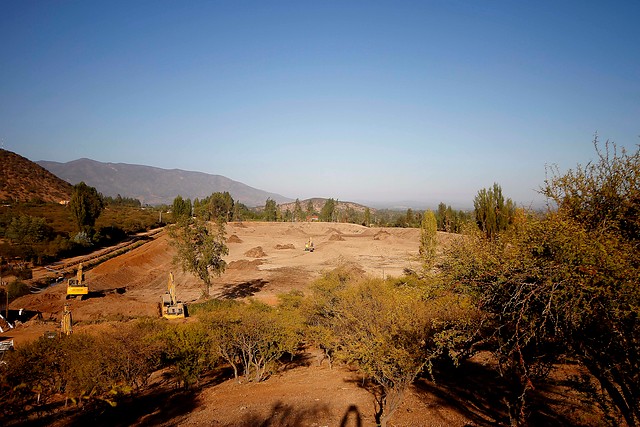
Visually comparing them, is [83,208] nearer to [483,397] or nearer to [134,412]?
[134,412]

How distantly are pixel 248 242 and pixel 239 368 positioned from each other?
56.7 meters

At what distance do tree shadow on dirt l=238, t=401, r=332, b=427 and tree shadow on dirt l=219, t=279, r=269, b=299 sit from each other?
23.5 metres

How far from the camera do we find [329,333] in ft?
58.9

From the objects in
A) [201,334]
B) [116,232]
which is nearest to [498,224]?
[201,334]

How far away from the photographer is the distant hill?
3760 inches

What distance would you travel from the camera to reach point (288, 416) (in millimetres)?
13633

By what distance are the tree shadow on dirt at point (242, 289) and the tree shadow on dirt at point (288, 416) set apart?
77.1 feet

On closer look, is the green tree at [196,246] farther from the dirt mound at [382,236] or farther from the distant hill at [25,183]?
the distant hill at [25,183]

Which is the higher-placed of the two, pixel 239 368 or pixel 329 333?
pixel 329 333

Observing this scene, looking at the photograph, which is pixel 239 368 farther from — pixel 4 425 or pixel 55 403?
pixel 4 425

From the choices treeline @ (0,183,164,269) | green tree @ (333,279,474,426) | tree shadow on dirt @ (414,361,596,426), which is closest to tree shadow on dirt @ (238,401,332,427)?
green tree @ (333,279,474,426)

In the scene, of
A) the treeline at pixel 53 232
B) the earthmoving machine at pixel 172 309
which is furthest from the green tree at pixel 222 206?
the earthmoving machine at pixel 172 309

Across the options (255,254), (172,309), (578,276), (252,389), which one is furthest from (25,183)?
(578,276)

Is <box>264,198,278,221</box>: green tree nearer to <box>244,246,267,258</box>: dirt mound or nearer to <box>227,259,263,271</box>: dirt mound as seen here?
<box>244,246,267,258</box>: dirt mound
